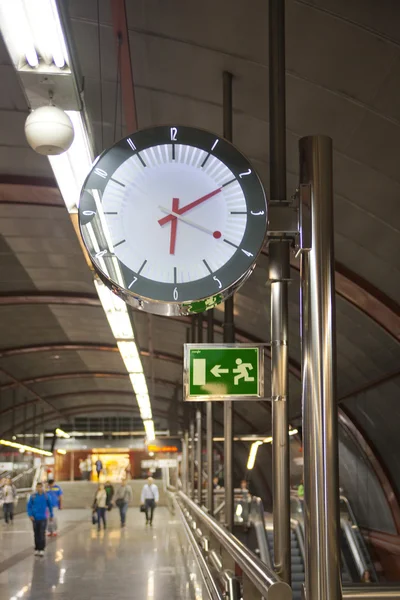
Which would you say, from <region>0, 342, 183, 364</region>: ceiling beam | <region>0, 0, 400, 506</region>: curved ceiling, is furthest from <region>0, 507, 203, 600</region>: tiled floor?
<region>0, 342, 183, 364</region>: ceiling beam

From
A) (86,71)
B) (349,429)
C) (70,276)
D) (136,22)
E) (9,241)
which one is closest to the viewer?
(136,22)

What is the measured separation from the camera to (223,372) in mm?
6777

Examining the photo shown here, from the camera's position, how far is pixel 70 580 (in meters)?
11.4

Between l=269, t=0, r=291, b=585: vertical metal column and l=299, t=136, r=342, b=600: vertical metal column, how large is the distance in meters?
1.23

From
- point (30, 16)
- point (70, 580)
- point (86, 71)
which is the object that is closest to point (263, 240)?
point (30, 16)

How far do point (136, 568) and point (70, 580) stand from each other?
1.39 meters

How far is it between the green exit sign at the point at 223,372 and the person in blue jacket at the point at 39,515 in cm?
901

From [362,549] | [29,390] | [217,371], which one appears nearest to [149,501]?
[362,549]

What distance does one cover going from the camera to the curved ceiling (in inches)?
294

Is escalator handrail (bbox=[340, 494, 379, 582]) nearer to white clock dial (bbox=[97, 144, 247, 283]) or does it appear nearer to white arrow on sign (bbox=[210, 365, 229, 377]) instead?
white arrow on sign (bbox=[210, 365, 229, 377])

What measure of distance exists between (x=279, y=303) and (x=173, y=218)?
263 cm

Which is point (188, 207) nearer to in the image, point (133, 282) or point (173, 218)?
point (173, 218)

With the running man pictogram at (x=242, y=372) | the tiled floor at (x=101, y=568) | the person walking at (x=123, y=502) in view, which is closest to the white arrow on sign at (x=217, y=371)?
the running man pictogram at (x=242, y=372)

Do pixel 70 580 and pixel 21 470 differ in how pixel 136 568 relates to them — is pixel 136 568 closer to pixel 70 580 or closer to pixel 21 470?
pixel 70 580
